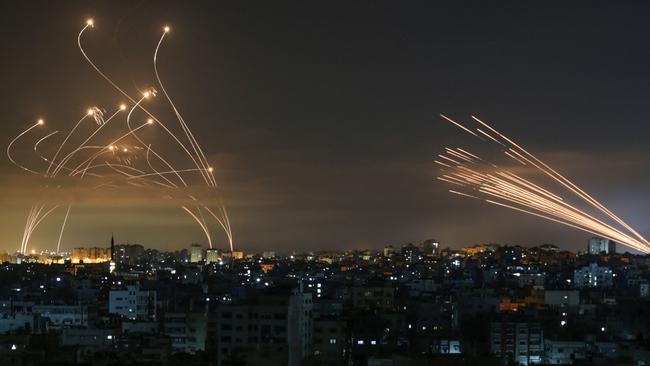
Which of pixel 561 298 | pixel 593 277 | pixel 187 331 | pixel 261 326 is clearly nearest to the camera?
pixel 261 326

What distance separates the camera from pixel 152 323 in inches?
1037

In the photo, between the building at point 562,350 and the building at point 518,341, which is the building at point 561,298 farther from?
the building at point 562,350

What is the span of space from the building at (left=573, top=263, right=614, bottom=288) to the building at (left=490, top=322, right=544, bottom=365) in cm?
2189

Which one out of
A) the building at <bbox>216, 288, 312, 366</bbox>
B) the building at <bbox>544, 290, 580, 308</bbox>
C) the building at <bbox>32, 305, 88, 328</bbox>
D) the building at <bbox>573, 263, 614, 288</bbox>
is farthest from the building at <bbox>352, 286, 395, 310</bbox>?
the building at <bbox>573, 263, 614, 288</bbox>

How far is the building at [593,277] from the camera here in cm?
4556

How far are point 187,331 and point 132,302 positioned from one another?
27.8ft

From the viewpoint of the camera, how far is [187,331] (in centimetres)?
2392

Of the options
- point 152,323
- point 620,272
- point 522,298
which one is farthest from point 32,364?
point 620,272

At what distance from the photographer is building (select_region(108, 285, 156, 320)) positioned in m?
31.6

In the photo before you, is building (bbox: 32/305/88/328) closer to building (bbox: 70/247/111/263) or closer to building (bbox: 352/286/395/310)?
building (bbox: 352/286/395/310)

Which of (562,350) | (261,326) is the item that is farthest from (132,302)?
(562,350)

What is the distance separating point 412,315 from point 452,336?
16.5 feet

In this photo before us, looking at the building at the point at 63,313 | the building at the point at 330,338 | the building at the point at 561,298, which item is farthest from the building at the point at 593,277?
the building at the point at 330,338

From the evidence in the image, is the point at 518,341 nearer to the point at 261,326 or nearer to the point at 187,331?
the point at 261,326
